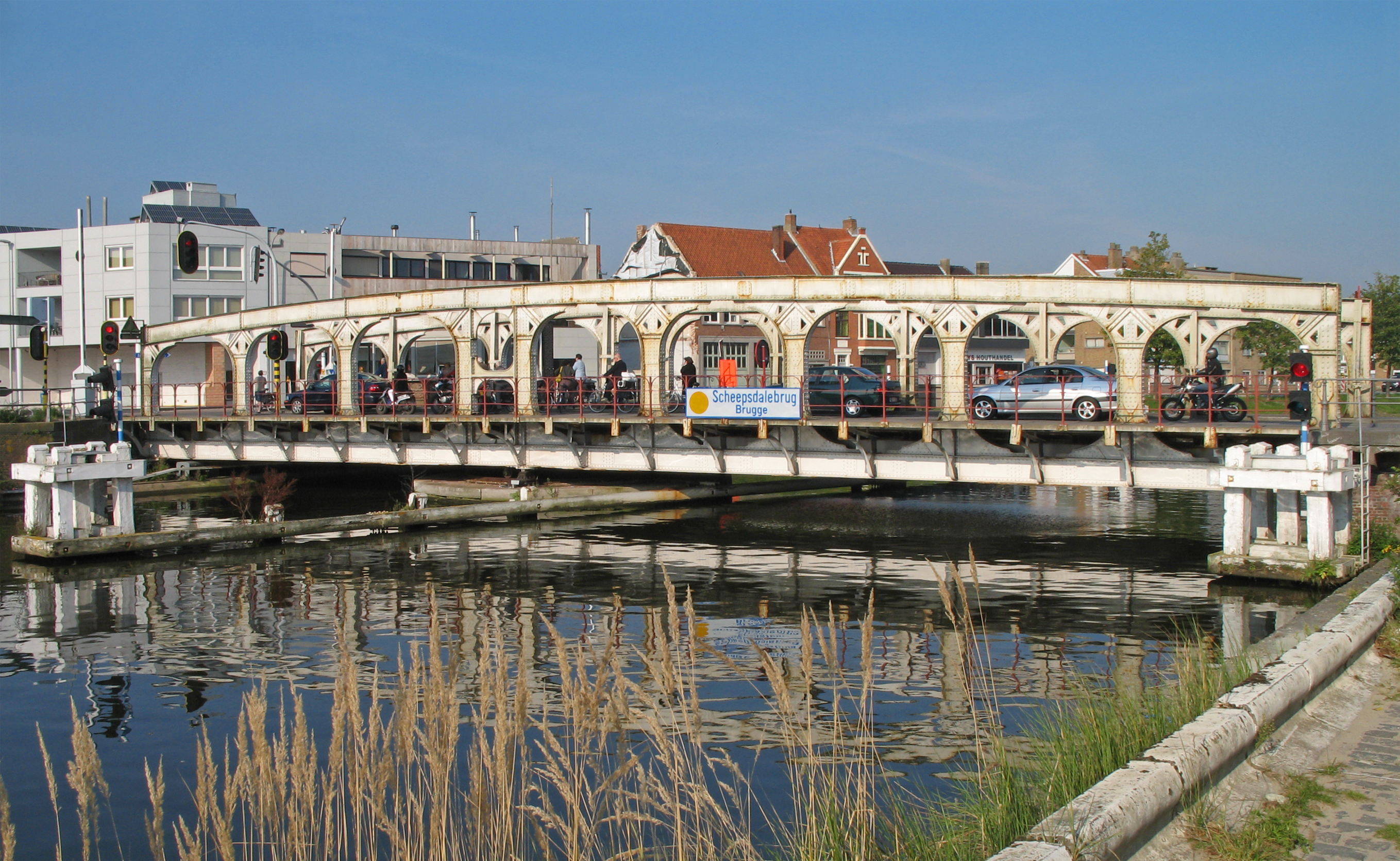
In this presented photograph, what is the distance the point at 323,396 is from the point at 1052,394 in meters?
22.5

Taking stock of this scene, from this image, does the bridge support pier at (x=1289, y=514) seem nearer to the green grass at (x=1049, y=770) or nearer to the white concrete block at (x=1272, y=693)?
the white concrete block at (x=1272, y=693)

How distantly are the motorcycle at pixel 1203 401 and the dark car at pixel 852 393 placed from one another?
5.96m

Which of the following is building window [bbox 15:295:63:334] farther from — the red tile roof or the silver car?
the silver car

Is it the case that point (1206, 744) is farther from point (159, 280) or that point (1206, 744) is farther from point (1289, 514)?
point (159, 280)

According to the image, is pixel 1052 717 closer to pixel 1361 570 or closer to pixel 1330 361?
pixel 1361 570

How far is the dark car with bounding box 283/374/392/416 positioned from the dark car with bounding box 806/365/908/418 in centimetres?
1312

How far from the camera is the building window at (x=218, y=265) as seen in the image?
60.1m

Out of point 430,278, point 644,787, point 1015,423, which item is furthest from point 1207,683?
point 430,278

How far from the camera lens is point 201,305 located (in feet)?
199

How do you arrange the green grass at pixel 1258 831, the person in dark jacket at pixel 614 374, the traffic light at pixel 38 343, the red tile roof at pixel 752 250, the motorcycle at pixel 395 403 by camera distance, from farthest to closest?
the red tile roof at pixel 752 250
the motorcycle at pixel 395 403
the person in dark jacket at pixel 614 374
the traffic light at pixel 38 343
the green grass at pixel 1258 831

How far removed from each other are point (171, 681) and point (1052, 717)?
38.3 feet

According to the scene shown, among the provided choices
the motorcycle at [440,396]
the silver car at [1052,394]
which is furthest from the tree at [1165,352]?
the motorcycle at [440,396]

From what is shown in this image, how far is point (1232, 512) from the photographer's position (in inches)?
853

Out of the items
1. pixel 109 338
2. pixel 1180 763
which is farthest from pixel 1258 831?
pixel 109 338
